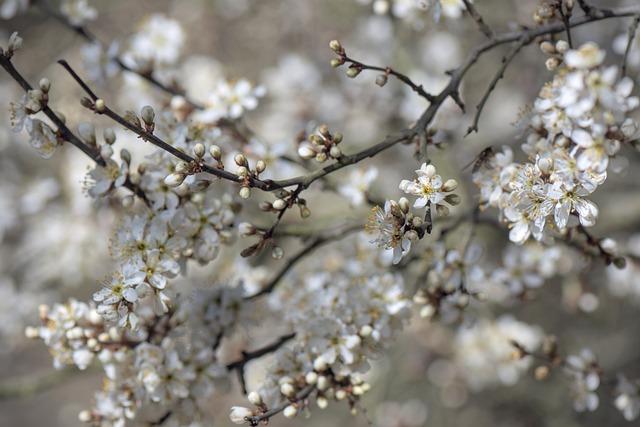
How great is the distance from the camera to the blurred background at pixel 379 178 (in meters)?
4.44

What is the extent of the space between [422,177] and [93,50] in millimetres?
Answer: 1945

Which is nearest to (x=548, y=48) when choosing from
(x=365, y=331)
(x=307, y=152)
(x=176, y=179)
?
(x=307, y=152)

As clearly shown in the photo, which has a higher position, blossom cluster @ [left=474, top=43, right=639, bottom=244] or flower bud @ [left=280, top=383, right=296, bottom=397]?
blossom cluster @ [left=474, top=43, right=639, bottom=244]

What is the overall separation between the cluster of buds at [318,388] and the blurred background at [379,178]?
1.74 metres

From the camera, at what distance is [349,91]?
540 cm

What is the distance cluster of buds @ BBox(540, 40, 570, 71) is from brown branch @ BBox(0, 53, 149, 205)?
4.45 ft

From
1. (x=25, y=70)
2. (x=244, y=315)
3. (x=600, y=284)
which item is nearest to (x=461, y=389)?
(x=600, y=284)

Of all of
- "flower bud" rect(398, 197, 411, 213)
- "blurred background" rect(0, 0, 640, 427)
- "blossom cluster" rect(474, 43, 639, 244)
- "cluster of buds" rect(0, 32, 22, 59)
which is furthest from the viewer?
"blurred background" rect(0, 0, 640, 427)

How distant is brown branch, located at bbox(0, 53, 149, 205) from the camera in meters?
1.92

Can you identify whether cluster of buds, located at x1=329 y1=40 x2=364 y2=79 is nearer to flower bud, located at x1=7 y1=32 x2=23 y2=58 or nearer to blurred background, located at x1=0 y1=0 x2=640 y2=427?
flower bud, located at x1=7 y1=32 x2=23 y2=58

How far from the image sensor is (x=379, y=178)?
16.6ft

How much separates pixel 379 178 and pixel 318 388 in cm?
303

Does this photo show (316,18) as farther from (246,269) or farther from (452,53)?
(246,269)

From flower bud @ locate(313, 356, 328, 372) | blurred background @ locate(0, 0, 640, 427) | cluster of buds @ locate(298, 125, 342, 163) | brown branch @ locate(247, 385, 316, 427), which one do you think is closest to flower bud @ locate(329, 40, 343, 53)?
cluster of buds @ locate(298, 125, 342, 163)
